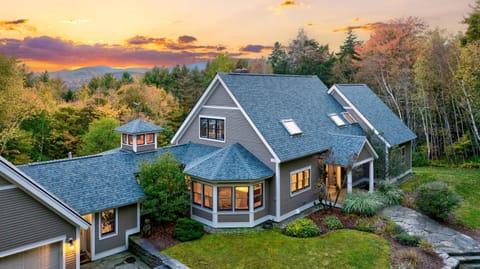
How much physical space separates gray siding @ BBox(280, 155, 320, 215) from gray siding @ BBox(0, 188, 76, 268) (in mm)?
8955

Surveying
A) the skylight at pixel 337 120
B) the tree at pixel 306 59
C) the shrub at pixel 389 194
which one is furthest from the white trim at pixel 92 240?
the tree at pixel 306 59

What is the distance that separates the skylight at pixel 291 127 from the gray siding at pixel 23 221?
34.8 ft

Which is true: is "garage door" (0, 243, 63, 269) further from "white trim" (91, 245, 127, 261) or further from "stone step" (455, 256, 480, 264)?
"stone step" (455, 256, 480, 264)

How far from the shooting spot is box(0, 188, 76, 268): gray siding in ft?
28.2

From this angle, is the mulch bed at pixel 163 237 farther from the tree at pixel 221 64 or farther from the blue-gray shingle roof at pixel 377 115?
the tree at pixel 221 64

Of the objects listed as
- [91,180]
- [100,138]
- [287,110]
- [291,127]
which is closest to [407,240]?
[291,127]

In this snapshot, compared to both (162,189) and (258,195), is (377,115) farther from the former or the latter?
(162,189)

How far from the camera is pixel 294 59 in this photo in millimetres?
48875

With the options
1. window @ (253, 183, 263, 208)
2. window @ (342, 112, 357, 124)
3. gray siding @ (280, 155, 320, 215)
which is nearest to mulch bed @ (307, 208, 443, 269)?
gray siding @ (280, 155, 320, 215)

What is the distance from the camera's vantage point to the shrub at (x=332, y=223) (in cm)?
1396

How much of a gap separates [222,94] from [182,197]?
5.88m

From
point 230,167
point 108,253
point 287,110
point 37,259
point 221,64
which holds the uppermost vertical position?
point 221,64

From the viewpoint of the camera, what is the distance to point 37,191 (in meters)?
8.81

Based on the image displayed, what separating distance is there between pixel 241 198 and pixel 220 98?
5.55 metres
